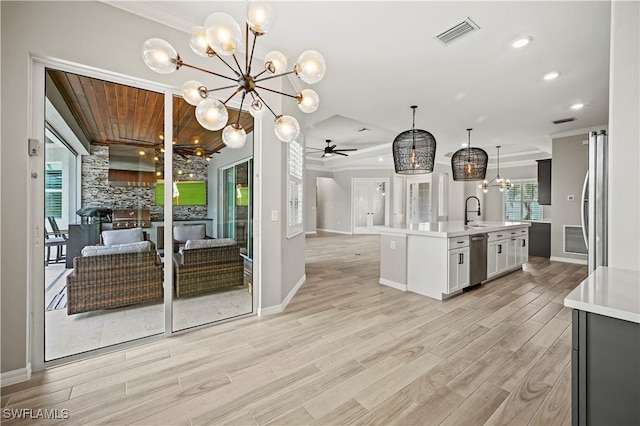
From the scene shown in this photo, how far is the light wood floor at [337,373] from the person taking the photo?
1.74 metres

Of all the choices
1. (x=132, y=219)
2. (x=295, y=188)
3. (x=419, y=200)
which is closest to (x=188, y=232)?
(x=132, y=219)

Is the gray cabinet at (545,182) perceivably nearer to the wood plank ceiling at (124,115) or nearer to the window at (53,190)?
the wood plank ceiling at (124,115)

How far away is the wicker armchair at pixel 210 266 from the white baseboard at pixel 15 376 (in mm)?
1316

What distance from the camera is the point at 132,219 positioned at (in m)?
2.75

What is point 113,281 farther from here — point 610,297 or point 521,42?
point 521,42

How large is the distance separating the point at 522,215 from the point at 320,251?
781 centimetres

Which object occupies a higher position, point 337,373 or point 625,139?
point 625,139

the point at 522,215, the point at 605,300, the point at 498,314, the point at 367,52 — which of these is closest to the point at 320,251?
the point at 498,314

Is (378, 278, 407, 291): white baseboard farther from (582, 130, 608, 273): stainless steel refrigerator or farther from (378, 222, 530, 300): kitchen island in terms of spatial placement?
(582, 130, 608, 273): stainless steel refrigerator

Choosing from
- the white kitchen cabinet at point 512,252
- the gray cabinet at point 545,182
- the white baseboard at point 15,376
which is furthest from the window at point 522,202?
the white baseboard at point 15,376

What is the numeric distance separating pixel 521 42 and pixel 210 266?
13.9 ft

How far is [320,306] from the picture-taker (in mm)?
3535

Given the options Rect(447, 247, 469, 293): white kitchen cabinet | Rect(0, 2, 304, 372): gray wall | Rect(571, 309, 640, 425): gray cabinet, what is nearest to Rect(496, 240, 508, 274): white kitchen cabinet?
Rect(447, 247, 469, 293): white kitchen cabinet

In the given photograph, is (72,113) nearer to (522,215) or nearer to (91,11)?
(91,11)
